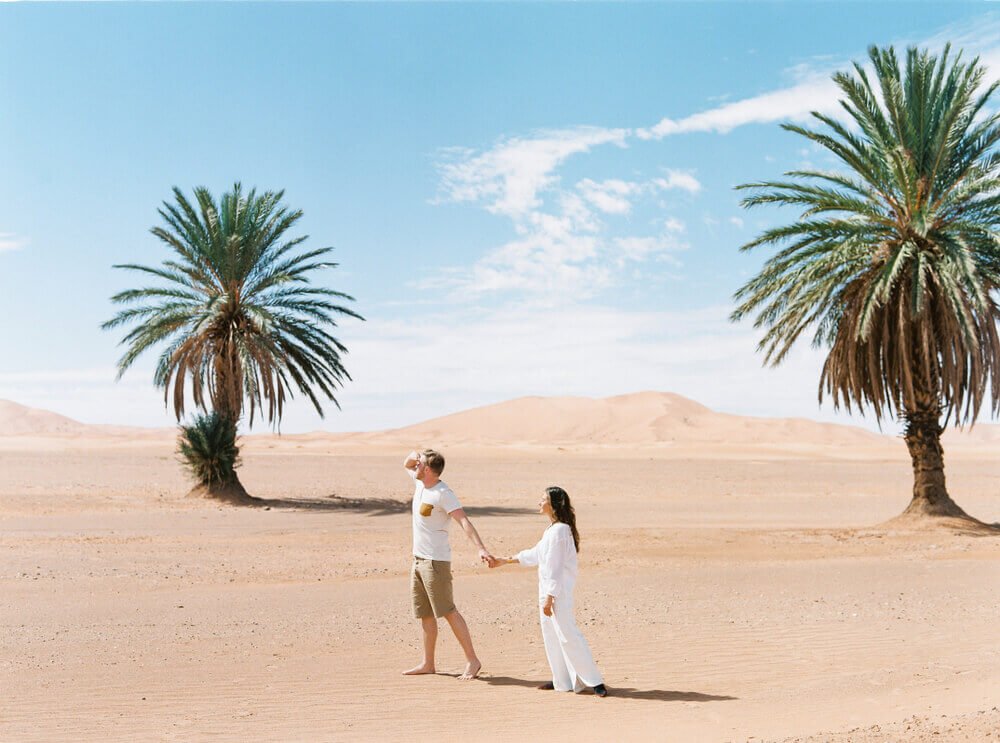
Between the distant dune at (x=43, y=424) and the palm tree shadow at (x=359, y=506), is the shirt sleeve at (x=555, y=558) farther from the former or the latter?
the distant dune at (x=43, y=424)

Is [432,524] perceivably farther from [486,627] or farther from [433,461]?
[486,627]

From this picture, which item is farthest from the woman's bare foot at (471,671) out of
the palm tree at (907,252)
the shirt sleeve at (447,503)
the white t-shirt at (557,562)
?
the palm tree at (907,252)

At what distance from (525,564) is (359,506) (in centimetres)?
2036

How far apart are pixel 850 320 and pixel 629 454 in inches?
1629

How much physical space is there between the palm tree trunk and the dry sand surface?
104cm

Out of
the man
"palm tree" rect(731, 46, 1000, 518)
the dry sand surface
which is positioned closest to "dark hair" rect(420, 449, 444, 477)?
the man

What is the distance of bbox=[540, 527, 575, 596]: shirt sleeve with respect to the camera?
7.30 meters

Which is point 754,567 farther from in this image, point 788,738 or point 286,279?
point 286,279

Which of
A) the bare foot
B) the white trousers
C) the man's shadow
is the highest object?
the white trousers

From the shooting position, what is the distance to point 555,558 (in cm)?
731

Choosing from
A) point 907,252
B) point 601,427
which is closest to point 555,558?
point 907,252

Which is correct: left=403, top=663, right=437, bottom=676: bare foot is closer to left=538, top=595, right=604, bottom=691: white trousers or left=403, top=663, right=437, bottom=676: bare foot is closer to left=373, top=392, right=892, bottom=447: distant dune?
left=538, top=595, right=604, bottom=691: white trousers

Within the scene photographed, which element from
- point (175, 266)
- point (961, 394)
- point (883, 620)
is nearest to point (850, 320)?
point (961, 394)

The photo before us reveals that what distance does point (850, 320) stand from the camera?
20.1 m
